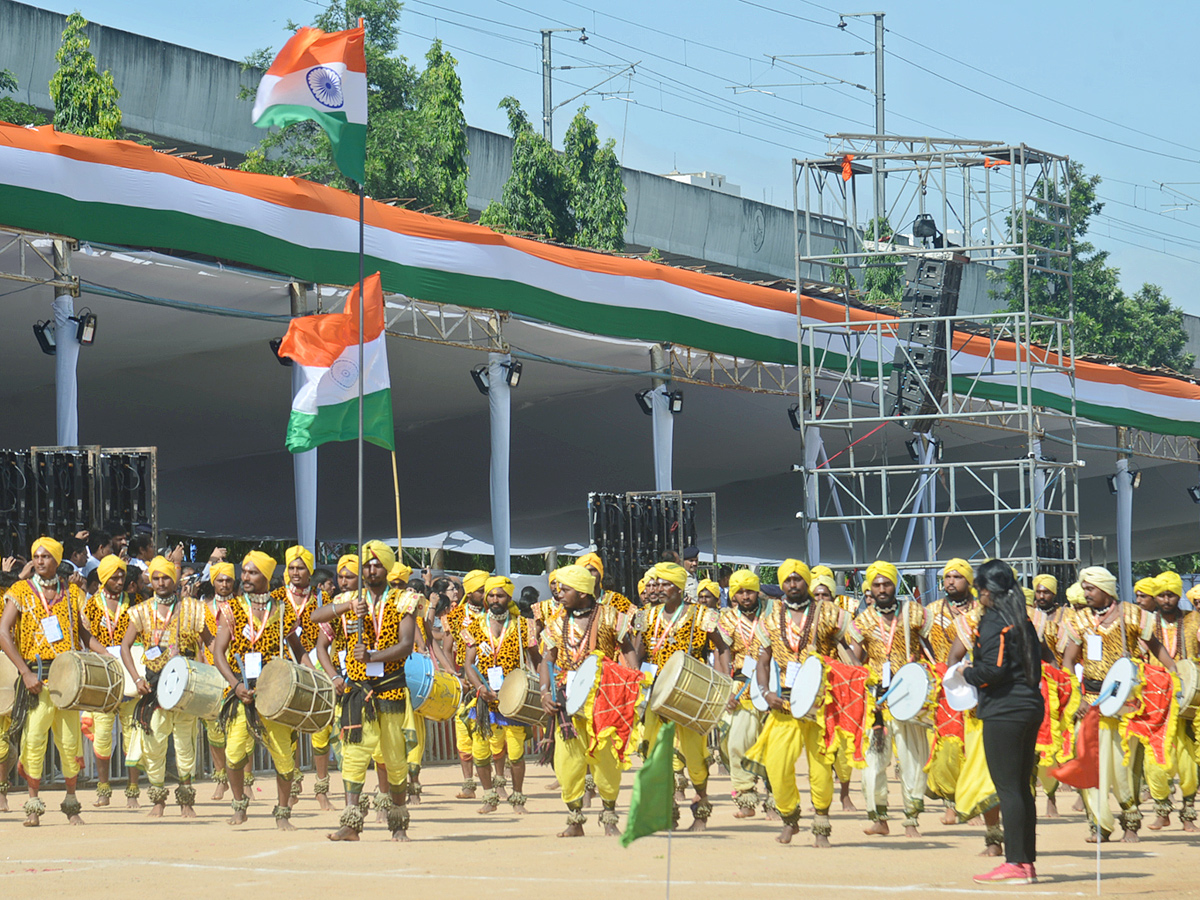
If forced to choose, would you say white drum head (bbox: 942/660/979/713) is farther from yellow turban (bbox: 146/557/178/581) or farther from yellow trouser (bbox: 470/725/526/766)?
yellow turban (bbox: 146/557/178/581)

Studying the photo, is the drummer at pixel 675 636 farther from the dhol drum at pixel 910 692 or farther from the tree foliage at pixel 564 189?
the tree foliage at pixel 564 189

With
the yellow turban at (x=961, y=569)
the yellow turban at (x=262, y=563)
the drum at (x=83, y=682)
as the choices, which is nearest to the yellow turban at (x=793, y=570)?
the yellow turban at (x=961, y=569)

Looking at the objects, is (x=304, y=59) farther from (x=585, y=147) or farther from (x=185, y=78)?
(x=185, y=78)

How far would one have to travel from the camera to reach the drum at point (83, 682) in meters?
10.7

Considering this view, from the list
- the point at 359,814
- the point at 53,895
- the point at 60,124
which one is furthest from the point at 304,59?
the point at 60,124

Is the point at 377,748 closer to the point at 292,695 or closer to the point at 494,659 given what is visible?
the point at 292,695

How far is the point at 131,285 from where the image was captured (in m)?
18.1

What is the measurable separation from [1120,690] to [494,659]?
15.1 ft

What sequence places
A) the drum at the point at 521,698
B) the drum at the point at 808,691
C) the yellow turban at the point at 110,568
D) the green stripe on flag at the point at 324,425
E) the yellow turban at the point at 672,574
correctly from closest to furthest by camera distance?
1. the drum at the point at 808,691
2. the yellow turban at the point at 672,574
3. the drum at the point at 521,698
4. the yellow turban at the point at 110,568
5. the green stripe on flag at the point at 324,425

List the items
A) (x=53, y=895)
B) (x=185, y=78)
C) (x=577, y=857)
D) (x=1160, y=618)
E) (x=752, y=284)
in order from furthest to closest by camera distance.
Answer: (x=185, y=78) < (x=752, y=284) < (x=1160, y=618) < (x=577, y=857) < (x=53, y=895)

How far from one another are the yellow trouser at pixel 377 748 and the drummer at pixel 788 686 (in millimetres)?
2068

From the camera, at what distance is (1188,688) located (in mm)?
10391

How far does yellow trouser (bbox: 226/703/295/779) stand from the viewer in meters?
10.5

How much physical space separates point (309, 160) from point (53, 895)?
25185mm
